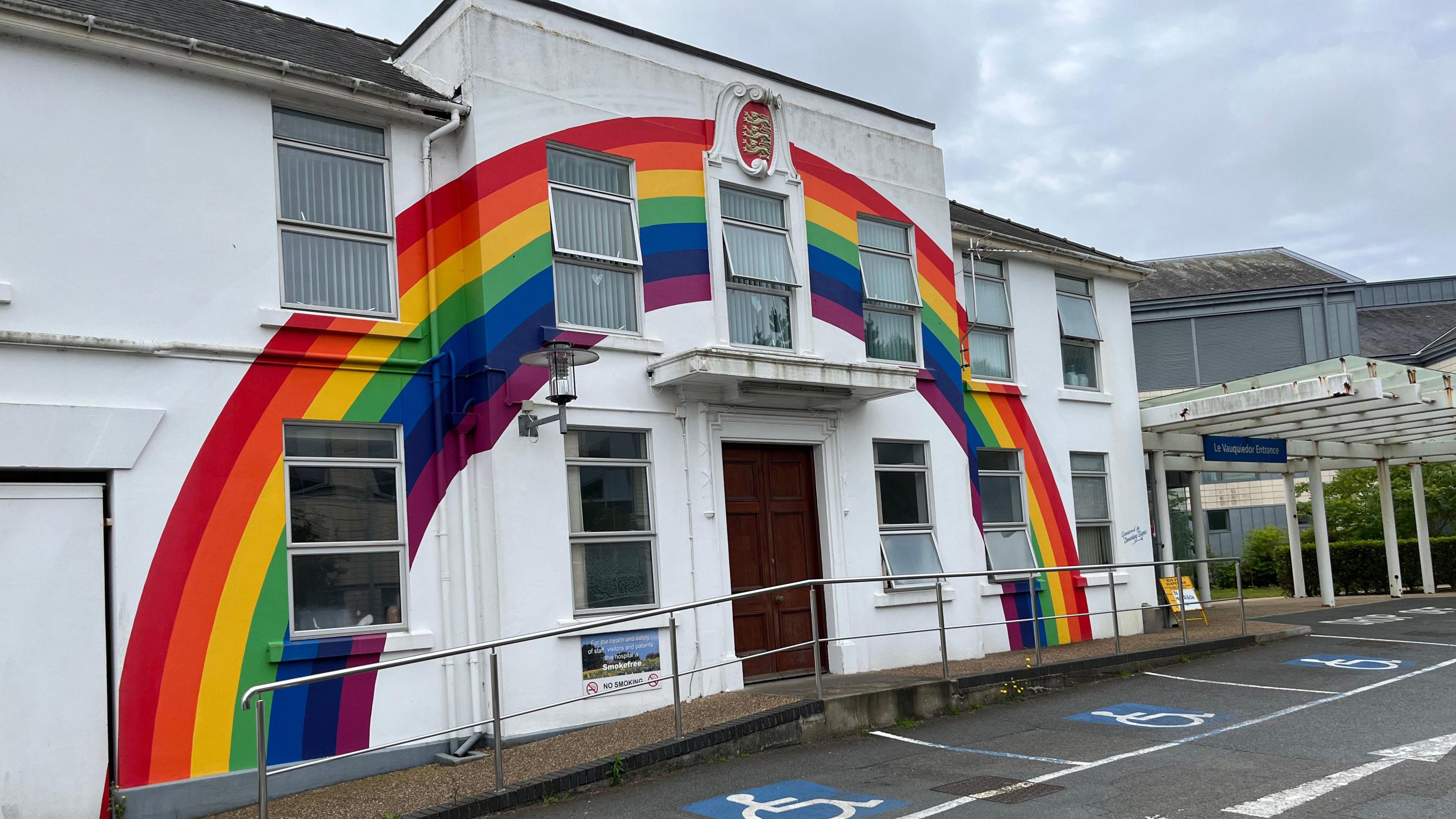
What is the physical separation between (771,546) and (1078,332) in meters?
6.82

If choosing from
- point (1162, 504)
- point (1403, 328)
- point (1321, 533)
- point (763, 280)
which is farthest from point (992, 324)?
point (1403, 328)

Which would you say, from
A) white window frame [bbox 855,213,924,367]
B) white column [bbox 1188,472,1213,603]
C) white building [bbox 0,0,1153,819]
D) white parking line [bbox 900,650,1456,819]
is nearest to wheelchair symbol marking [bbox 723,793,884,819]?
white parking line [bbox 900,650,1456,819]

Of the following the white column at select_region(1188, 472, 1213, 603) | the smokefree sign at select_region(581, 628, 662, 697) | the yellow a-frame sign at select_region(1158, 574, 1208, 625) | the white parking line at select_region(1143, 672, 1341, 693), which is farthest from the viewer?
the white column at select_region(1188, 472, 1213, 603)

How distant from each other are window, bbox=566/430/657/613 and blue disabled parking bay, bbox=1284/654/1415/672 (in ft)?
25.2

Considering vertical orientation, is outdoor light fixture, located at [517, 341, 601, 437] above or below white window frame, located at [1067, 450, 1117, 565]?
above

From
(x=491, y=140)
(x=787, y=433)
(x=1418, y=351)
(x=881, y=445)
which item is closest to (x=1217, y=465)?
(x=881, y=445)

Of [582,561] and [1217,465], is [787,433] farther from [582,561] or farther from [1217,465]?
[1217,465]

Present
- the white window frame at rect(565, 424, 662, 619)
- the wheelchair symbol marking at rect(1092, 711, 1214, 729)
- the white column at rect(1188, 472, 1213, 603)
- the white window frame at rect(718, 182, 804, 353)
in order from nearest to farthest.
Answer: the wheelchair symbol marking at rect(1092, 711, 1214, 729)
the white window frame at rect(565, 424, 662, 619)
the white window frame at rect(718, 182, 804, 353)
the white column at rect(1188, 472, 1213, 603)

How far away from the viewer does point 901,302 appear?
13.8 metres

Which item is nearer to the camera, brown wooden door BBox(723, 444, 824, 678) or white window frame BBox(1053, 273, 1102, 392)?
brown wooden door BBox(723, 444, 824, 678)

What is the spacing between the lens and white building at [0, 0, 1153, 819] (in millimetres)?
8367

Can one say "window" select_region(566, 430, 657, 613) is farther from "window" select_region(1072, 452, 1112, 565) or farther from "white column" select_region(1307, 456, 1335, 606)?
"white column" select_region(1307, 456, 1335, 606)

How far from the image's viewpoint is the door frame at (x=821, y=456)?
11859 millimetres

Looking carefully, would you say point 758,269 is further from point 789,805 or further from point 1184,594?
point 1184,594
